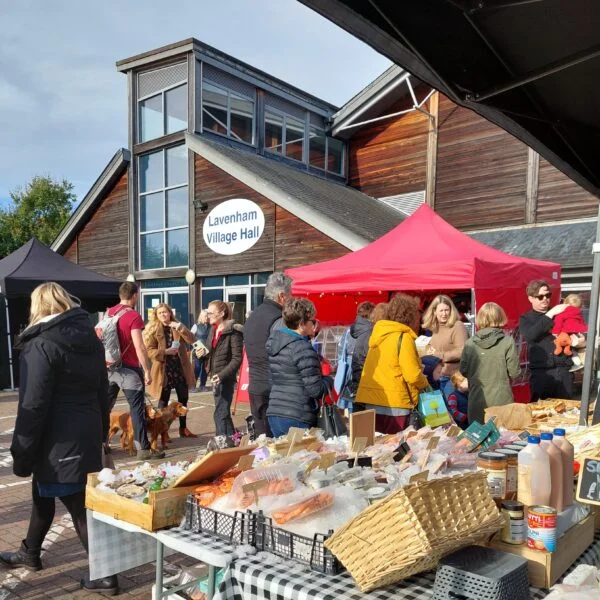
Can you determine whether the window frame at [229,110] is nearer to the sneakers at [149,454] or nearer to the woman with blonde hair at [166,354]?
the woman with blonde hair at [166,354]

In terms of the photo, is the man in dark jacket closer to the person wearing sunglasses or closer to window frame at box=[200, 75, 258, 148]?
the person wearing sunglasses

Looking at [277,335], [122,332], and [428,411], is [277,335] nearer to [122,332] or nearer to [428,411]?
[428,411]

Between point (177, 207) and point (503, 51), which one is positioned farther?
point (177, 207)

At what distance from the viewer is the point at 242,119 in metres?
15.1

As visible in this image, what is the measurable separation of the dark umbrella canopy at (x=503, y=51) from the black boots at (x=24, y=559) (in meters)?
3.32

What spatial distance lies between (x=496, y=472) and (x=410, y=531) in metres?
0.70

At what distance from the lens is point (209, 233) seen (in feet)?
47.9

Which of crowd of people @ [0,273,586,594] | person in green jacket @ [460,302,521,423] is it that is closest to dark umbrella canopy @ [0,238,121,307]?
crowd of people @ [0,273,586,594]

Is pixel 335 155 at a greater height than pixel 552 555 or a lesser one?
greater

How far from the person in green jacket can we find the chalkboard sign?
308cm

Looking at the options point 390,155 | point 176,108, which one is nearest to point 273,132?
point 176,108

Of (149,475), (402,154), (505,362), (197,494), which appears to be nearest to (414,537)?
(197,494)

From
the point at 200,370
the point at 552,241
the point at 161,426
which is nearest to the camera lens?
the point at 161,426

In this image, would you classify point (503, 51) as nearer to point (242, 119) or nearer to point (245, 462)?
point (245, 462)
